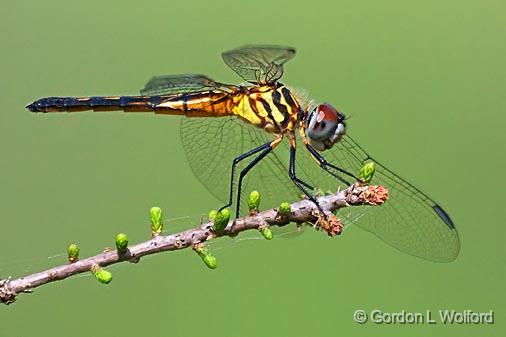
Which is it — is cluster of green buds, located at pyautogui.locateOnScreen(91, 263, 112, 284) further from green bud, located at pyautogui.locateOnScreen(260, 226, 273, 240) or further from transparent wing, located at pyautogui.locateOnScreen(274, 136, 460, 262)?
transparent wing, located at pyautogui.locateOnScreen(274, 136, 460, 262)

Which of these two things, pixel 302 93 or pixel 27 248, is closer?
pixel 302 93

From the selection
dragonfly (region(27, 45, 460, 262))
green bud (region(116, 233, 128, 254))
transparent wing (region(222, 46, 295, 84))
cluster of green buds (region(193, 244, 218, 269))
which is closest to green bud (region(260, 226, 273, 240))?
cluster of green buds (region(193, 244, 218, 269))

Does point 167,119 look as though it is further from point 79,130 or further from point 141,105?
point 141,105

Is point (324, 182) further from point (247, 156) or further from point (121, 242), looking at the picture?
point (121, 242)

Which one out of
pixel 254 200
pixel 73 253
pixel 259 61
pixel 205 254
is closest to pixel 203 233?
pixel 205 254

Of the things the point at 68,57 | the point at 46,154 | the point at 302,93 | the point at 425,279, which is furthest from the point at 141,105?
the point at 68,57

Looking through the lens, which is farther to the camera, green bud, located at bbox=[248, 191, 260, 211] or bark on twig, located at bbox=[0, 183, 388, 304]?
green bud, located at bbox=[248, 191, 260, 211]
